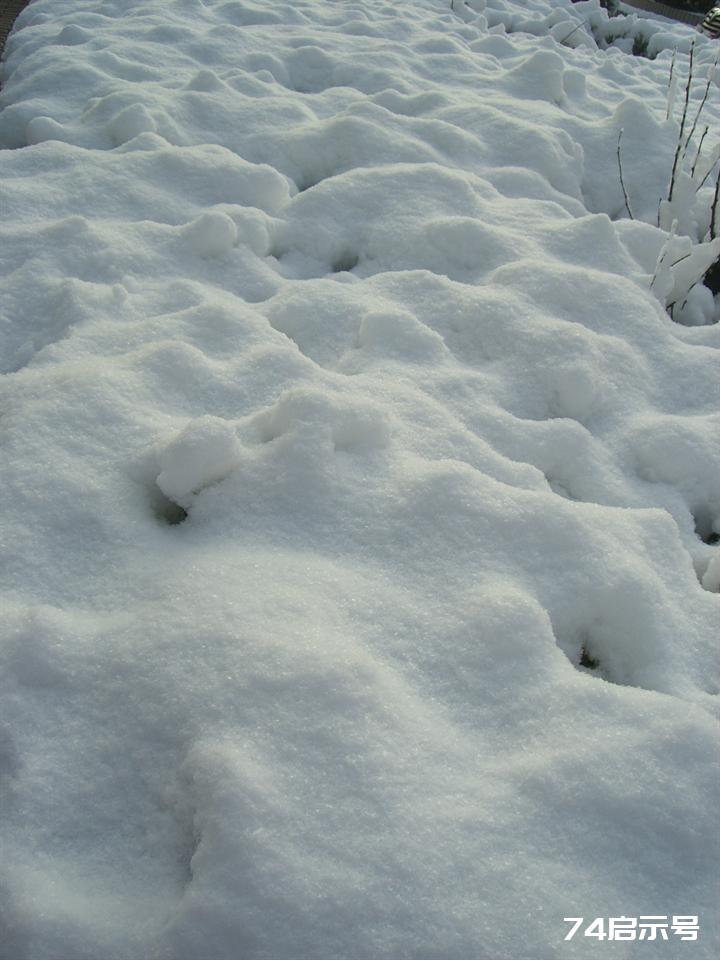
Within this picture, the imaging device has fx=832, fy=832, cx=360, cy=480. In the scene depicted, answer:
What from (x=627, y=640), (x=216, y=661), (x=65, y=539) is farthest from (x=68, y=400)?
(x=627, y=640)

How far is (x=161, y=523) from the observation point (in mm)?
1423

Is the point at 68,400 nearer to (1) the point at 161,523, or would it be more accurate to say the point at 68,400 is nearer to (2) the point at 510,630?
(1) the point at 161,523

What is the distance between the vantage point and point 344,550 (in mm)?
1378

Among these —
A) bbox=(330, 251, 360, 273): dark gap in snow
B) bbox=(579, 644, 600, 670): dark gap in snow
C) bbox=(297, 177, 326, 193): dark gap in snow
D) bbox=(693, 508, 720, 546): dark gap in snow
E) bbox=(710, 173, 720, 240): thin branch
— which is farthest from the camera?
bbox=(297, 177, 326, 193): dark gap in snow

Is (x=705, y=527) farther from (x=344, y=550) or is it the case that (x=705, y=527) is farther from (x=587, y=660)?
(x=344, y=550)

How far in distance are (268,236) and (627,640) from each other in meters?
1.48

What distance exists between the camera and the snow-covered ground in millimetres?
983

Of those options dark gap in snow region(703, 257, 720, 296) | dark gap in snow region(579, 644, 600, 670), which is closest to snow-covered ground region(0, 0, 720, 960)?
dark gap in snow region(579, 644, 600, 670)

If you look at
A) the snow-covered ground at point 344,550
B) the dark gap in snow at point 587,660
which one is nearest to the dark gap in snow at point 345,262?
the snow-covered ground at point 344,550

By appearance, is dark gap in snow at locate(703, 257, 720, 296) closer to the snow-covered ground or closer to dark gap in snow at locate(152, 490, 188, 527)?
the snow-covered ground

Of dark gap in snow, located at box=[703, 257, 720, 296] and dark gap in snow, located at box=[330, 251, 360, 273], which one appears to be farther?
dark gap in snow, located at box=[703, 257, 720, 296]

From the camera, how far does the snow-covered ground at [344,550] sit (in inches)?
38.7

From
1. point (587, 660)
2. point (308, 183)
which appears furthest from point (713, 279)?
point (587, 660)

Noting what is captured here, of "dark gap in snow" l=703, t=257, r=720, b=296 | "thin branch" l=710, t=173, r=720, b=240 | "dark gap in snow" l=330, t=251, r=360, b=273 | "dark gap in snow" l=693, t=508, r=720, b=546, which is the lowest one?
"dark gap in snow" l=330, t=251, r=360, b=273
